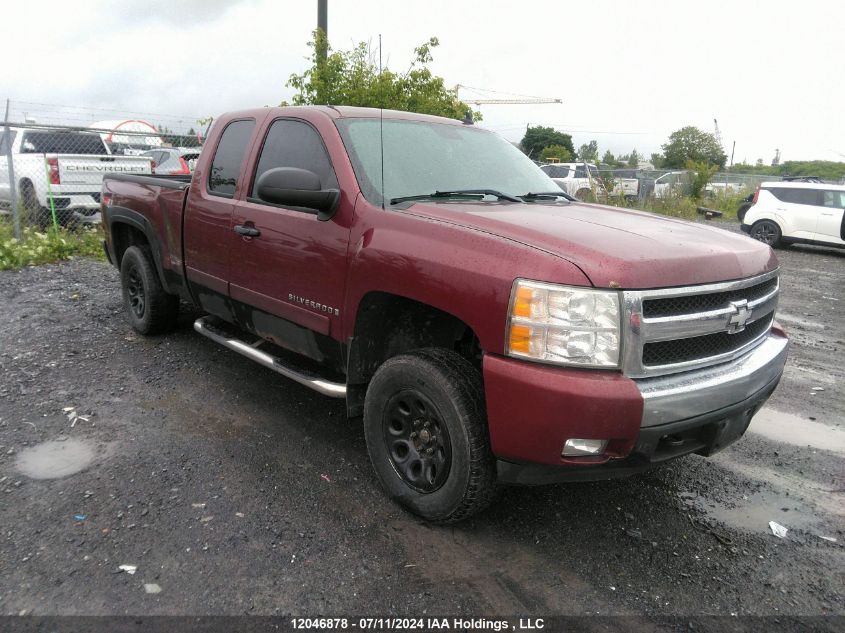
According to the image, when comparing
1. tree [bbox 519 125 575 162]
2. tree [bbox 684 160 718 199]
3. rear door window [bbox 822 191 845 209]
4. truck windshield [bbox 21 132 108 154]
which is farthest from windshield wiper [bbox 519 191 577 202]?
tree [bbox 519 125 575 162]

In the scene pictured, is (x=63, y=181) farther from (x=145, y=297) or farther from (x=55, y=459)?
(x=55, y=459)

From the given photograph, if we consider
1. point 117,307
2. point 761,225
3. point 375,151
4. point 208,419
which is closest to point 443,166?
point 375,151

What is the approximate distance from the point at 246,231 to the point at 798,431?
3832mm

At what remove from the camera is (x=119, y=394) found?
440 cm

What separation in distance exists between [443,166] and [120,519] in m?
2.48

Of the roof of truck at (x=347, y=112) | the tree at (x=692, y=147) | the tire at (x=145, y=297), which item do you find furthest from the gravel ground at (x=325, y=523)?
the tree at (x=692, y=147)

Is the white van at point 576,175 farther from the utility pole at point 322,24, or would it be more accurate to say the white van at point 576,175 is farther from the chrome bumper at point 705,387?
the chrome bumper at point 705,387

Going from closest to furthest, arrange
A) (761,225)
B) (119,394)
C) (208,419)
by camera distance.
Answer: (208,419), (119,394), (761,225)

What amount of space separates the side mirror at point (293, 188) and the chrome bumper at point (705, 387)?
175 cm

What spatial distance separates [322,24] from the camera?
355 inches

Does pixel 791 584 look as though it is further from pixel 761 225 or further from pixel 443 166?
pixel 761 225

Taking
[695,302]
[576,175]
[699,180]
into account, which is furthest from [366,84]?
[699,180]

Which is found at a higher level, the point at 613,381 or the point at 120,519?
the point at 613,381

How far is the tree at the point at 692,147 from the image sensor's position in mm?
64000
